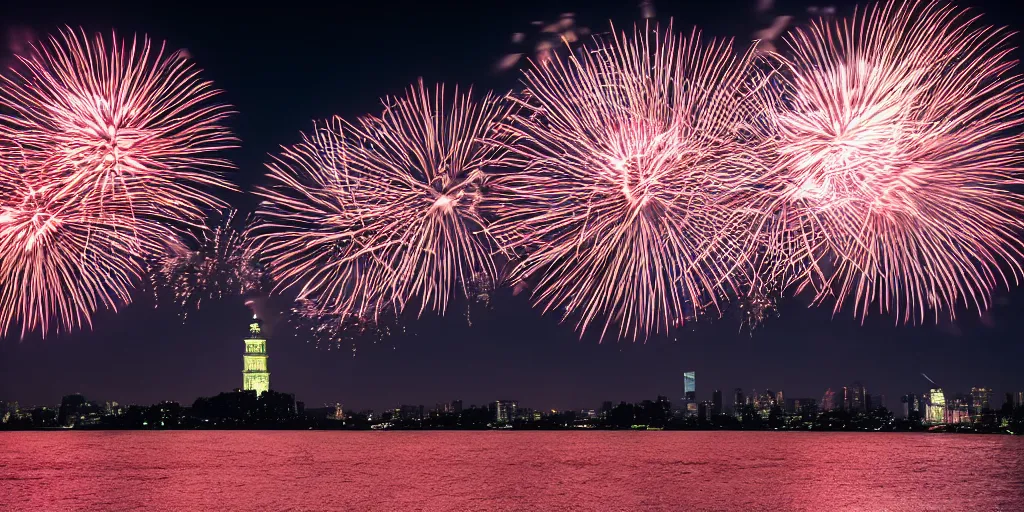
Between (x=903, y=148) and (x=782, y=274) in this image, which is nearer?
(x=903, y=148)

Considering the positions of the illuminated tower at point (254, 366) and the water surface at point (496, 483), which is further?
the illuminated tower at point (254, 366)

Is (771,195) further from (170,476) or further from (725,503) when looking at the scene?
(170,476)

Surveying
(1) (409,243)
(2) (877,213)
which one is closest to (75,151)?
(1) (409,243)

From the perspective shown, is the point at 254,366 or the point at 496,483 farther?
the point at 254,366

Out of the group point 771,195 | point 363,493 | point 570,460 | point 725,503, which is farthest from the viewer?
point 570,460

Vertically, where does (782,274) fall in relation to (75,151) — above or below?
below

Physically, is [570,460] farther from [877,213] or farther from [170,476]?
[877,213]

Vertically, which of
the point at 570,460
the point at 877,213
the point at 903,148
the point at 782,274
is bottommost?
the point at 570,460

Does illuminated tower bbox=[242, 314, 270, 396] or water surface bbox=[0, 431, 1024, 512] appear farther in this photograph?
illuminated tower bbox=[242, 314, 270, 396]

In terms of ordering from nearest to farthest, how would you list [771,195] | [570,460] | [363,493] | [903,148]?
[903,148] < [771,195] < [363,493] < [570,460]
